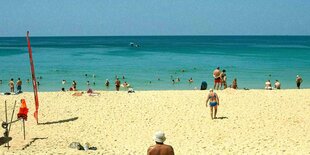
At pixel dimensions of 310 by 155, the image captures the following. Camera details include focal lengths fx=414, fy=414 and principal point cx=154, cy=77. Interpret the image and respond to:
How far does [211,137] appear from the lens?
13391mm

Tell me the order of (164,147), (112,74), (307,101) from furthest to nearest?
(112,74) < (307,101) < (164,147)

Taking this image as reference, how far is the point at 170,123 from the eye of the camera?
15.3 m

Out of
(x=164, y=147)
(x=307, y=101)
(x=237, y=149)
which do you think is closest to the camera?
(x=164, y=147)

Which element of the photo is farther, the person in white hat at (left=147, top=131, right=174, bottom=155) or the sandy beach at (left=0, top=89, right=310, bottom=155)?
the sandy beach at (left=0, top=89, right=310, bottom=155)

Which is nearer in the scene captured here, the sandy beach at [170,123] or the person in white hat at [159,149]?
the person in white hat at [159,149]

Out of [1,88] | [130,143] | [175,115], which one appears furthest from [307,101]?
[1,88]

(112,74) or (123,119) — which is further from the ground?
(112,74)

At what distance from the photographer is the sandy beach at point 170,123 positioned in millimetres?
12258

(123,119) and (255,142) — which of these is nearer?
(255,142)

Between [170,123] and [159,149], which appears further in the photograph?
[170,123]

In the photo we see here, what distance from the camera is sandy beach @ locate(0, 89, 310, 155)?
12.3 m

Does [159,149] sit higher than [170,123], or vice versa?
[159,149]

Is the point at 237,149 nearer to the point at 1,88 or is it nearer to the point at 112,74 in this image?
the point at 1,88

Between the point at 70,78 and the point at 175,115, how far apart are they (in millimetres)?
22828
